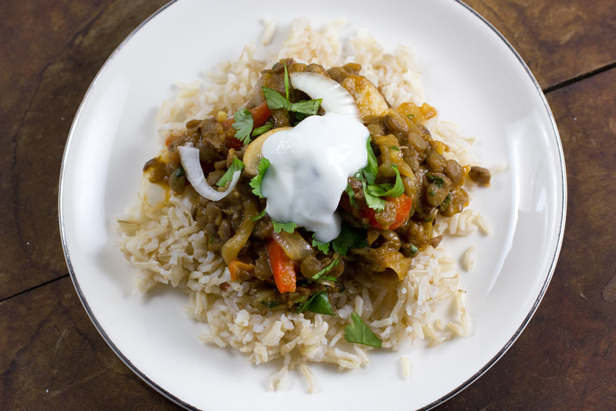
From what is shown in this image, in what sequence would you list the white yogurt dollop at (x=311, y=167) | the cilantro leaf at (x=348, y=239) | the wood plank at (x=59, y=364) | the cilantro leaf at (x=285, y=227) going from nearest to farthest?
the white yogurt dollop at (x=311, y=167)
the cilantro leaf at (x=285, y=227)
the cilantro leaf at (x=348, y=239)
the wood plank at (x=59, y=364)

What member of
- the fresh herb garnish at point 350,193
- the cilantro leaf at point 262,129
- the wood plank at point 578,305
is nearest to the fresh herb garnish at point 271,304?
the fresh herb garnish at point 350,193

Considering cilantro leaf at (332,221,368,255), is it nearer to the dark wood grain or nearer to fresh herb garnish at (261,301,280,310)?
fresh herb garnish at (261,301,280,310)

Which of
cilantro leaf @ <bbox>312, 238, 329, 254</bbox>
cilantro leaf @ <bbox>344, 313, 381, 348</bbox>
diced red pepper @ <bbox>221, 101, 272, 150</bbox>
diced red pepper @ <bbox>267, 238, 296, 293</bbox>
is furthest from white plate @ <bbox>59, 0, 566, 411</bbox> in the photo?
cilantro leaf @ <bbox>312, 238, 329, 254</bbox>

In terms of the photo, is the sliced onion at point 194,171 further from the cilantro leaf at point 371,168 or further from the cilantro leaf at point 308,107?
the cilantro leaf at point 371,168

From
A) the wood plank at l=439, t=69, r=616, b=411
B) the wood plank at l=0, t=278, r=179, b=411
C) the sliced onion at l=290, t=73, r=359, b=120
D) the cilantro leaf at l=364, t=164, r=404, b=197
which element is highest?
the sliced onion at l=290, t=73, r=359, b=120

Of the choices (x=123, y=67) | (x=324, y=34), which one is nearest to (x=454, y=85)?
(x=324, y=34)

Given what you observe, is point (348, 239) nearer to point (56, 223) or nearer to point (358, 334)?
point (358, 334)

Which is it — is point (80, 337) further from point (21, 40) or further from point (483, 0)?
point (483, 0)
